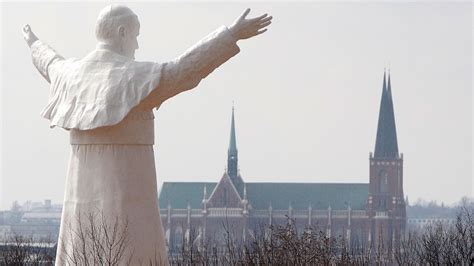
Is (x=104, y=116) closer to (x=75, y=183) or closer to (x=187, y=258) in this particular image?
(x=75, y=183)

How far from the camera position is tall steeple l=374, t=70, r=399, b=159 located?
14462 centimetres

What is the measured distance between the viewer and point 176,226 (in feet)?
481

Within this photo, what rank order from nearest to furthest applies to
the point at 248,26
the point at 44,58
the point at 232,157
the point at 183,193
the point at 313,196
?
the point at 248,26
the point at 44,58
the point at 313,196
the point at 183,193
the point at 232,157

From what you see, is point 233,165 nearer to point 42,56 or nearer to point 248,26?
point 42,56

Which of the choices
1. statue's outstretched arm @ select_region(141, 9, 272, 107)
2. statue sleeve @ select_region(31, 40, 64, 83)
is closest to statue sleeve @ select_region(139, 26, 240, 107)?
statue's outstretched arm @ select_region(141, 9, 272, 107)

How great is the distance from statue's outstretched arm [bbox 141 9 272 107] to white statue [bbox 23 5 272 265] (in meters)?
0.01

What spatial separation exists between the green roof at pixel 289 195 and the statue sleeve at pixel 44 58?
133 m

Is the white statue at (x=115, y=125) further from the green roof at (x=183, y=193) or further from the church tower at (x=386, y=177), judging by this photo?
the green roof at (x=183, y=193)

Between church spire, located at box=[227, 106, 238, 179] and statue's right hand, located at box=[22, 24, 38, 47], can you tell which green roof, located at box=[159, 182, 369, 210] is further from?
statue's right hand, located at box=[22, 24, 38, 47]

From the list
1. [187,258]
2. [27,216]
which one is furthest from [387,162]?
[187,258]

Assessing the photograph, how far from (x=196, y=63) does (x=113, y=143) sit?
124cm

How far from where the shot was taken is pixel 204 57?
14383 mm

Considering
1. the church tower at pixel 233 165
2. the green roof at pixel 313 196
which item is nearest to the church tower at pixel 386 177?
the green roof at pixel 313 196

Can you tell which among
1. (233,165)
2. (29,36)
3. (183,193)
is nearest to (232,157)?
(233,165)
